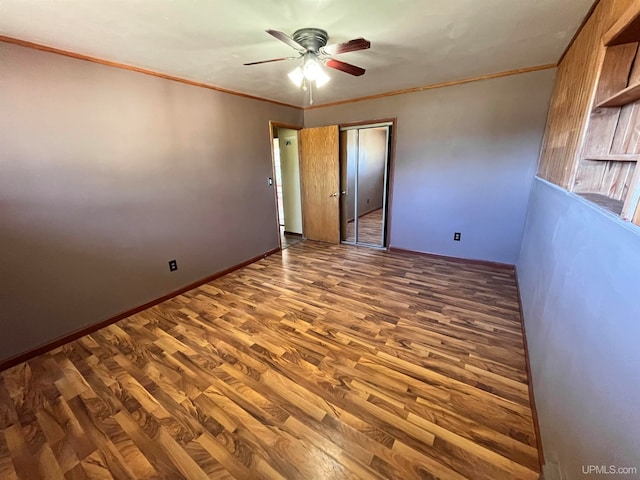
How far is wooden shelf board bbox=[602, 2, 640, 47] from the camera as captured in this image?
1.03 metres

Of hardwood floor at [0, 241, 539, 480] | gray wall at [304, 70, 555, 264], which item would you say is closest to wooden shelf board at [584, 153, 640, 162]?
hardwood floor at [0, 241, 539, 480]

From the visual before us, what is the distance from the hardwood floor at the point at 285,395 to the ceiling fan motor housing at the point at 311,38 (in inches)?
88.7

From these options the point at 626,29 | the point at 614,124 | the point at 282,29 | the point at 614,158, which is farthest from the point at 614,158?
the point at 282,29

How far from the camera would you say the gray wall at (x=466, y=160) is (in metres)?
2.95

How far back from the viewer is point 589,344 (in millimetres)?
940

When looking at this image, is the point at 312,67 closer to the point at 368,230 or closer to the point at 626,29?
the point at 626,29

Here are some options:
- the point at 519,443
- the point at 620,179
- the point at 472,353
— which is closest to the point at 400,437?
the point at 519,443

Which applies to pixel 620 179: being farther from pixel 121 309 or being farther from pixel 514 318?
pixel 121 309

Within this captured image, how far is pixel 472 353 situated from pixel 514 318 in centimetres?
76

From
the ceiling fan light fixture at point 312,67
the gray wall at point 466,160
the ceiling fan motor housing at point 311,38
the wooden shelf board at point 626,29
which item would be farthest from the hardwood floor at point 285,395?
the ceiling fan motor housing at point 311,38

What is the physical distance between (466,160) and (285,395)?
3.42m

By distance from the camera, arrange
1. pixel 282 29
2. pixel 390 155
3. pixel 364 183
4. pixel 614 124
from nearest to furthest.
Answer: pixel 614 124 < pixel 282 29 < pixel 390 155 < pixel 364 183

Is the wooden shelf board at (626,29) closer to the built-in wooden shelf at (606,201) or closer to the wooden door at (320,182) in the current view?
the built-in wooden shelf at (606,201)

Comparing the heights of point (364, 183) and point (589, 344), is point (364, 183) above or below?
above
